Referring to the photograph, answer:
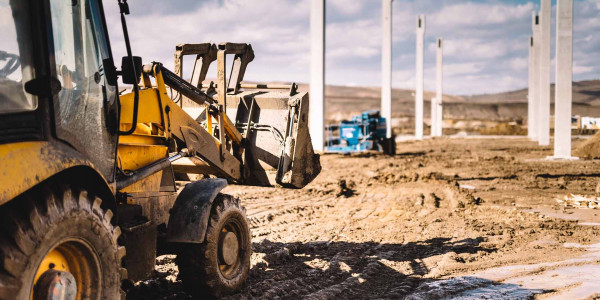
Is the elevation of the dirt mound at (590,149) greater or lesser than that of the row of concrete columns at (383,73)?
lesser

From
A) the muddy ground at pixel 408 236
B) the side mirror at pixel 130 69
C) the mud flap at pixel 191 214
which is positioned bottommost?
the muddy ground at pixel 408 236

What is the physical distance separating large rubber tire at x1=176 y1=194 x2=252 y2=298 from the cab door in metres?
1.27

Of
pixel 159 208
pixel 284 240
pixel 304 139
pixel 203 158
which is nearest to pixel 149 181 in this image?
pixel 159 208

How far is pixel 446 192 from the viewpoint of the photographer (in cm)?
1418

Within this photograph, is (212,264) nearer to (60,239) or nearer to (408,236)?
(60,239)

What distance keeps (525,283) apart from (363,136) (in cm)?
2048

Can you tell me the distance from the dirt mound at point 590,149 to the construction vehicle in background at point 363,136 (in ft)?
25.5

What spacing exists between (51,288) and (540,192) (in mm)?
12840

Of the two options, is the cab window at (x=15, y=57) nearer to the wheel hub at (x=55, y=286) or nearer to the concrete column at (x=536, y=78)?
the wheel hub at (x=55, y=286)

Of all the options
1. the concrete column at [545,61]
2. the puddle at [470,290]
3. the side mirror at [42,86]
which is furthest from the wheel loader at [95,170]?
the concrete column at [545,61]

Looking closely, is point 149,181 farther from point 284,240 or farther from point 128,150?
point 284,240

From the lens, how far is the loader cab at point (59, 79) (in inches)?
128

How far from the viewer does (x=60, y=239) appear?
10.7ft

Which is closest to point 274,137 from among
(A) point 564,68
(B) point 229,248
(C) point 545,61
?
(B) point 229,248
